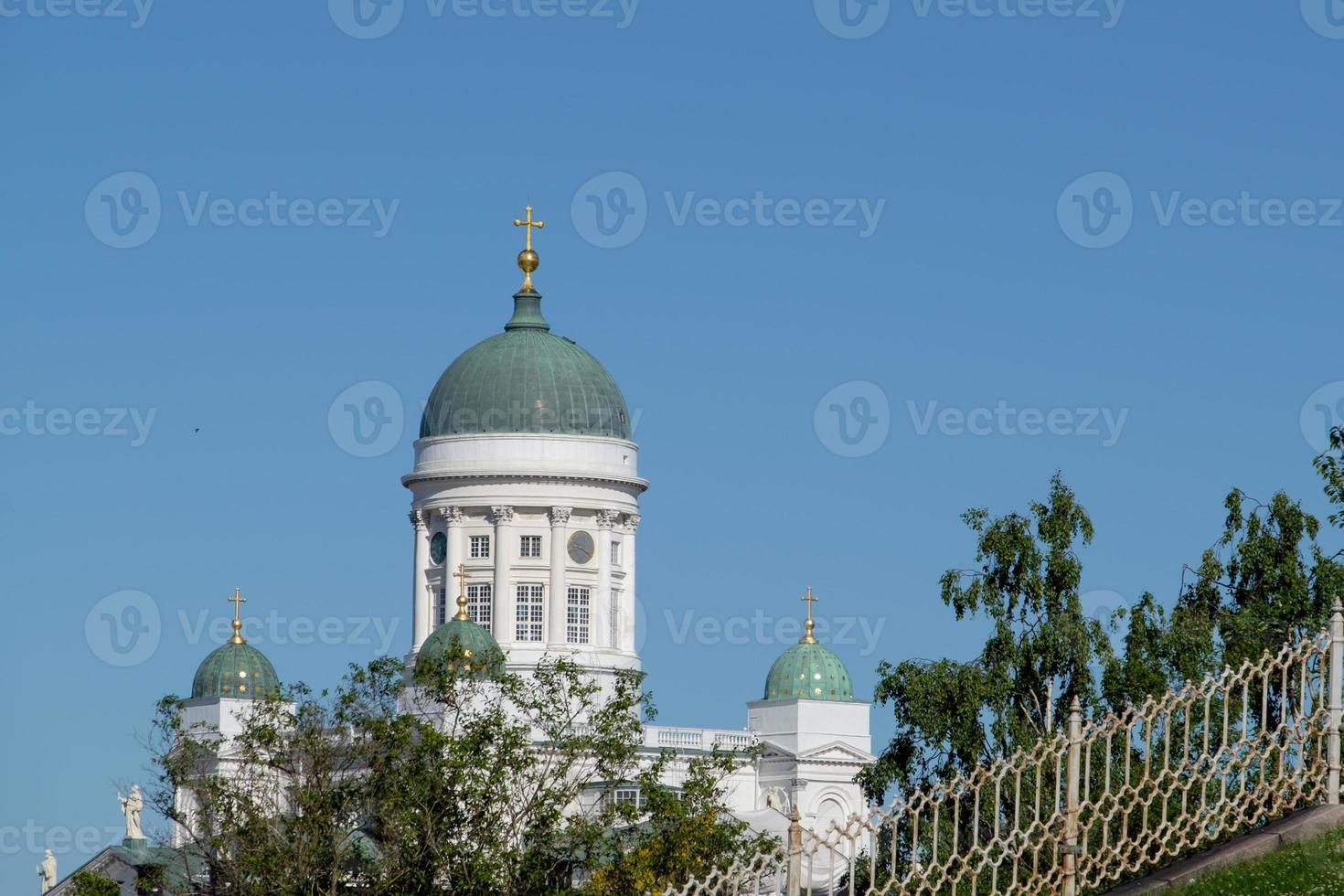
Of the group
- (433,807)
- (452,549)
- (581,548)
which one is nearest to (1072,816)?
(433,807)

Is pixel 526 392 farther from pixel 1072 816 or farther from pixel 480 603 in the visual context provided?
pixel 1072 816

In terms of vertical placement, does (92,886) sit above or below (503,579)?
below

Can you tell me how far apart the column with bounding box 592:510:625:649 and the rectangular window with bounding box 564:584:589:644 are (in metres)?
0.31

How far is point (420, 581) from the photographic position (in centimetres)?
9325

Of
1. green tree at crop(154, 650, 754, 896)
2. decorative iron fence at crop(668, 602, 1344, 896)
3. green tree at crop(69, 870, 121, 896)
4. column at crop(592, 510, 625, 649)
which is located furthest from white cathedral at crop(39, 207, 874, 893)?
decorative iron fence at crop(668, 602, 1344, 896)

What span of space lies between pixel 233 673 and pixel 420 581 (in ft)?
22.9

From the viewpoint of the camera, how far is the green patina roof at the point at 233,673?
A: 93.3 m

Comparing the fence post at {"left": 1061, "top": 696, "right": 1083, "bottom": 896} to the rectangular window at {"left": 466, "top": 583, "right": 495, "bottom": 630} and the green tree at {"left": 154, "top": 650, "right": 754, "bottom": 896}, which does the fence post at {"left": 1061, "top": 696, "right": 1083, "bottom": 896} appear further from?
the rectangular window at {"left": 466, "top": 583, "right": 495, "bottom": 630}

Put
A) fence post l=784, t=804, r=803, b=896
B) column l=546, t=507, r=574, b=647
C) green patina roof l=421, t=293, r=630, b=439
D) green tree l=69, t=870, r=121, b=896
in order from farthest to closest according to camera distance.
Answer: green patina roof l=421, t=293, r=630, b=439, column l=546, t=507, r=574, b=647, green tree l=69, t=870, r=121, b=896, fence post l=784, t=804, r=803, b=896

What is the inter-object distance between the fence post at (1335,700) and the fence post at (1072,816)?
2317mm

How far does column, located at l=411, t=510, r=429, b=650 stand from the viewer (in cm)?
9244

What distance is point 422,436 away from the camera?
94688mm

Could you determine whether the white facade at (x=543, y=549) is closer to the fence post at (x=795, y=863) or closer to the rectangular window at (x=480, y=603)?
the rectangular window at (x=480, y=603)

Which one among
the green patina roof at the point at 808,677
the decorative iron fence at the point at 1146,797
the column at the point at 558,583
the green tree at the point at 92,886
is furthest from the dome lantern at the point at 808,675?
the decorative iron fence at the point at 1146,797
